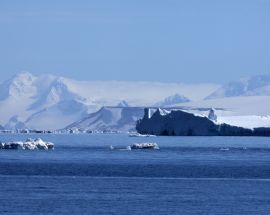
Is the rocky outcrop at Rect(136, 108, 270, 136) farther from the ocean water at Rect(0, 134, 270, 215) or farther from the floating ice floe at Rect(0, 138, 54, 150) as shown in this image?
the ocean water at Rect(0, 134, 270, 215)

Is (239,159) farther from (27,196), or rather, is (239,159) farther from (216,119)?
(216,119)

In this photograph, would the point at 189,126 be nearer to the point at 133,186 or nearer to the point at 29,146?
the point at 29,146

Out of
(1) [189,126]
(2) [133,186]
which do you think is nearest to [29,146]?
(1) [189,126]

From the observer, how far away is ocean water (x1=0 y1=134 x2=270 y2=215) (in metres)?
47.0

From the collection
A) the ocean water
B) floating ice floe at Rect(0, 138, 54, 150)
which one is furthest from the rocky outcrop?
the ocean water

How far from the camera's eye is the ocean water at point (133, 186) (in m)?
47.0

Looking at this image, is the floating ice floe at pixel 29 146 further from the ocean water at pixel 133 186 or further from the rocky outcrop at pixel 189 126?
the rocky outcrop at pixel 189 126

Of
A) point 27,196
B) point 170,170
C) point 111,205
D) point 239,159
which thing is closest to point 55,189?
point 27,196

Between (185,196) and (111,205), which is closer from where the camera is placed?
(111,205)

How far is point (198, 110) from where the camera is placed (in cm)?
18962

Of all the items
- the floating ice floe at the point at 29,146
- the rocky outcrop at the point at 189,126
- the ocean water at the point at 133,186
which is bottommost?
the ocean water at the point at 133,186

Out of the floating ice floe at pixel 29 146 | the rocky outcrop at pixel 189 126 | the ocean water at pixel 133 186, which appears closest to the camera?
the ocean water at pixel 133 186

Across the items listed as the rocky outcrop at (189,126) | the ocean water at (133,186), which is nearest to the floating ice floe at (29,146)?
the ocean water at (133,186)

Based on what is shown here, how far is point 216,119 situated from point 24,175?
7305cm
